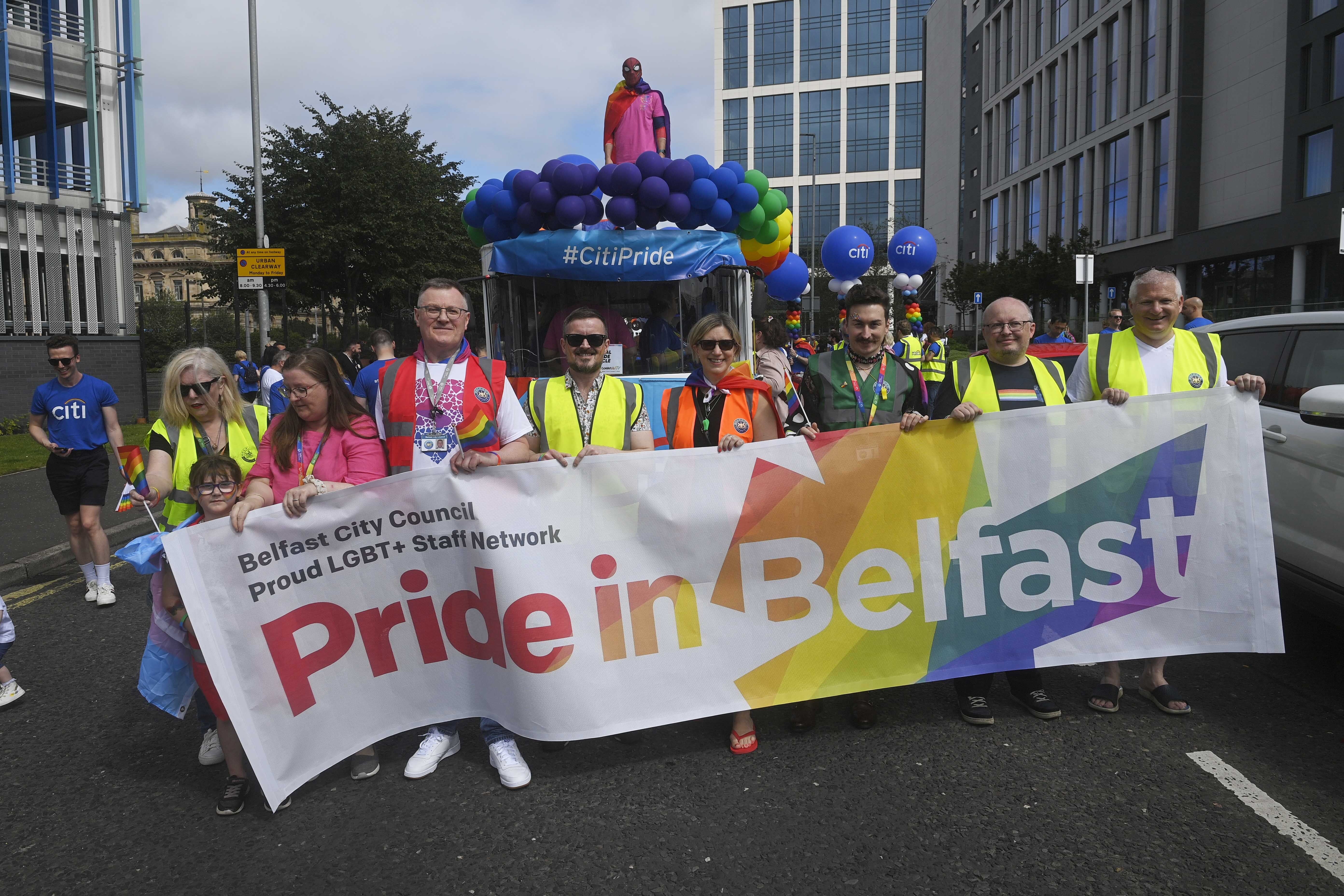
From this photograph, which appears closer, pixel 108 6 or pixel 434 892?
pixel 434 892

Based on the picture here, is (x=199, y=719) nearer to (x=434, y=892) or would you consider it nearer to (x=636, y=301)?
(x=434, y=892)

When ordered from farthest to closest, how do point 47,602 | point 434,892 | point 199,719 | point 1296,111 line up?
point 1296,111
point 47,602
point 199,719
point 434,892

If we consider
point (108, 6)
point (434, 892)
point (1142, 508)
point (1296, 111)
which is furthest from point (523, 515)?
point (1296, 111)

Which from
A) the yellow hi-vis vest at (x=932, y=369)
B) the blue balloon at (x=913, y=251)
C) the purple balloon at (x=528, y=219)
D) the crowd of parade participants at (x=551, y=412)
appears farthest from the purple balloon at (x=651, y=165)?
the blue balloon at (x=913, y=251)

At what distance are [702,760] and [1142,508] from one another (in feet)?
7.12

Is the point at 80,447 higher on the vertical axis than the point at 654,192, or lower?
lower

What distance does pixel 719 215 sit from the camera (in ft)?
28.4

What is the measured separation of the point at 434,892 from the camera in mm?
2963

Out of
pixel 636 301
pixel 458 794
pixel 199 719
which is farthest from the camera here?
pixel 636 301

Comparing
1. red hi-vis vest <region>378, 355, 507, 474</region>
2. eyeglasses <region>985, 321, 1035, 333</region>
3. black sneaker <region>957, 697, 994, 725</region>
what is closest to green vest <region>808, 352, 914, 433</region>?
eyeglasses <region>985, 321, 1035, 333</region>

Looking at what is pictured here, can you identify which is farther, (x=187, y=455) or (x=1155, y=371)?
(x=1155, y=371)

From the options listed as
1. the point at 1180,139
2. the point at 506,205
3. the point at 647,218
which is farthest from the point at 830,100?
the point at 506,205

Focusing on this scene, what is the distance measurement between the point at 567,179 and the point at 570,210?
264 millimetres

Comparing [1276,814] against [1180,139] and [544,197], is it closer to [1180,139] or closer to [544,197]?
[544,197]
